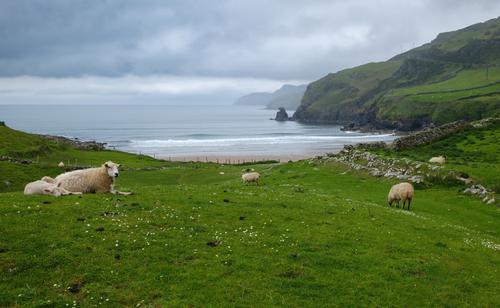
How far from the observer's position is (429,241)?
1961 cm

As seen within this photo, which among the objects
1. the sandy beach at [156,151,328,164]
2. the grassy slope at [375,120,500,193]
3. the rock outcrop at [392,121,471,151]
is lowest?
the sandy beach at [156,151,328,164]

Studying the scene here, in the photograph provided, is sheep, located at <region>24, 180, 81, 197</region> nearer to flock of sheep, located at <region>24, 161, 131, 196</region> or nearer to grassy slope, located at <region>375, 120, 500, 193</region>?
flock of sheep, located at <region>24, 161, 131, 196</region>

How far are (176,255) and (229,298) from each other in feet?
Answer: 10.8

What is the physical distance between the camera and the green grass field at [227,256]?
41.3 ft

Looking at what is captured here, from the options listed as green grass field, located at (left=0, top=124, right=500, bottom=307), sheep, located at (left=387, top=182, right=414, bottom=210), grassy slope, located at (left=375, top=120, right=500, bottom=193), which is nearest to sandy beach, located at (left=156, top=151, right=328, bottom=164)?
grassy slope, located at (left=375, top=120, right=500, bottom=193)

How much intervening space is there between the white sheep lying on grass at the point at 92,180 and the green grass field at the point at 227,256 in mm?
2596

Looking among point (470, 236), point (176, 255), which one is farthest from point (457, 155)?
point (176, 255)

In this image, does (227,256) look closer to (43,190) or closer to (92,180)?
(43,190)

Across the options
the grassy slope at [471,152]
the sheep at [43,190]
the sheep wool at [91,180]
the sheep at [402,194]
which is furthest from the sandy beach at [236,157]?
the sheep at [43,190]

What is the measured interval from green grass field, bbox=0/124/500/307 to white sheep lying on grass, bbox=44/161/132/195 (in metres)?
2.60

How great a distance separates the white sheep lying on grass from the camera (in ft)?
81.4

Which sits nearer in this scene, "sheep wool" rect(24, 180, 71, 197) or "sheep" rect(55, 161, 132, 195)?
"sheep wool" rect(24, 180, 71, 197)

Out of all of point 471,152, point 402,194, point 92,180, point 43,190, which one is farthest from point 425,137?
point 43,190

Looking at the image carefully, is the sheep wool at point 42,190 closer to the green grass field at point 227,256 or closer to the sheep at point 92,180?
the green grass field at point 227,256
